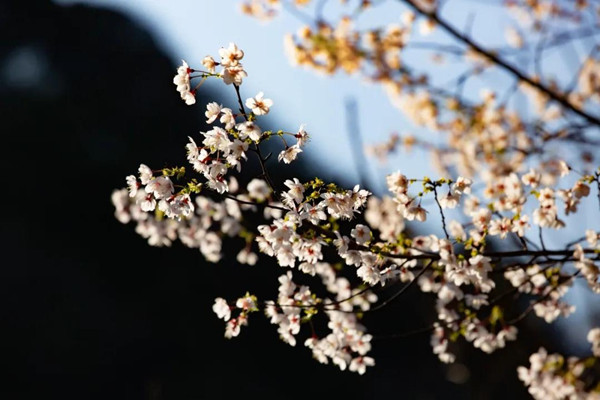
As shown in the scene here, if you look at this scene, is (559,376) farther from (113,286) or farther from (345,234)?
(113,286)

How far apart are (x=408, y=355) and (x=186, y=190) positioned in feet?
54.4

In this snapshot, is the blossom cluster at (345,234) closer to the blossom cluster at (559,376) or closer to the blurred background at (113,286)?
the blossom cluster at (559,376)

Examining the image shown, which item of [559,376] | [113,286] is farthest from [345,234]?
[113,286]

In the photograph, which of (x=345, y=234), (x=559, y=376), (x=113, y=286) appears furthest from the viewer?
(x=113, y=286)

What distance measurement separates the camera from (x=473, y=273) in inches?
113

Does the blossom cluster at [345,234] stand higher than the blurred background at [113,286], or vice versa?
the blurred background at [113,286]

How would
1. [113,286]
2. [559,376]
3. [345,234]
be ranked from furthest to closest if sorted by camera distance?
[113,286] < [559,376] < [345,234]

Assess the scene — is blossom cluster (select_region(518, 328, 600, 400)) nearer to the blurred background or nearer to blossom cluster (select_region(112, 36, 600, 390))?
blossom cluster (select_region(112, 36, 600, 390))

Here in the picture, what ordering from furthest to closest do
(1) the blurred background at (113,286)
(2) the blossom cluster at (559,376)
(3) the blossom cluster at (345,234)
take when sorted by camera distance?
(1) the blurred background at (113,286) < (2) the blossom cluster at (559,376) < (3) the blossom cluster at (345,234)

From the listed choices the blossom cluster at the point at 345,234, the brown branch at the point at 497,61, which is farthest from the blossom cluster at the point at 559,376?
the brown branch at the point at 497,61

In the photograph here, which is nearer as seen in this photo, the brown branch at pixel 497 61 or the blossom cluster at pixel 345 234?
the blossom cluster at pixel 345 234

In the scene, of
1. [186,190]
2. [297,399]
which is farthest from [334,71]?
[297,399]

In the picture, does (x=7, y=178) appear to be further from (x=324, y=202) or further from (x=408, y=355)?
(x=324, y=202)

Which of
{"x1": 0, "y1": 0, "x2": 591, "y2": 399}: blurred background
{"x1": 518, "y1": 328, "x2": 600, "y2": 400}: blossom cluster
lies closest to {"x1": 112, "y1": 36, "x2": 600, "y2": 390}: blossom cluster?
{"x1": 518, "y1": 328, "x2": 600, "y2": 400}: blossom cluster
